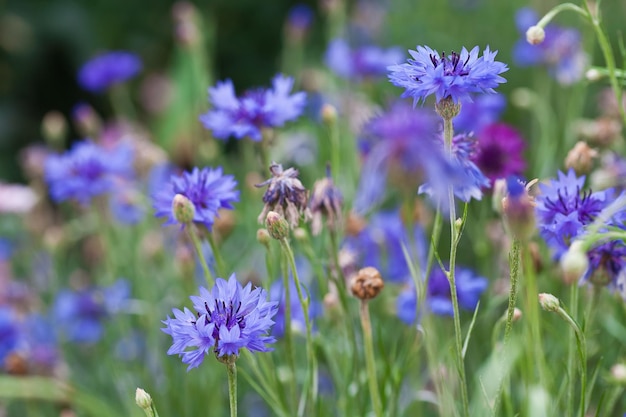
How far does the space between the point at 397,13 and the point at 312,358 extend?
1.53 meters

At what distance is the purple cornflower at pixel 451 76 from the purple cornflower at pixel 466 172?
0.18 feet

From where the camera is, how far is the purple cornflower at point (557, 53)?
124cm

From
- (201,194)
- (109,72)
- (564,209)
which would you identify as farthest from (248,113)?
(109,72)

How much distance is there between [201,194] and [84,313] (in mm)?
590

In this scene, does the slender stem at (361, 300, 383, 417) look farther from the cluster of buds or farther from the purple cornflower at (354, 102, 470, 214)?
the purple cornflower at (354, 102, 470, 214)

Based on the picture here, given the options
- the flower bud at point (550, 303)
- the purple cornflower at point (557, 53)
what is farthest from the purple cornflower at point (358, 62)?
the flower bud at point (550, 303)

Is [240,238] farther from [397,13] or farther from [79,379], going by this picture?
[397,13]

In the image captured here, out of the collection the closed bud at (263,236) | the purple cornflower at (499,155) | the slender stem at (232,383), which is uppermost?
the purple cornflower at (499,155)

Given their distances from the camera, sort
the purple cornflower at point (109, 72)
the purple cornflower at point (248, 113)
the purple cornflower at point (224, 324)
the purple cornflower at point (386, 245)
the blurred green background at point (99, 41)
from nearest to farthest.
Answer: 1. the purple cornflower at point (224, 324)
2. the purple cornflower at point (248, 113)
3. the purple cornflower at point (386, 245)
4. the purple cornflower at point (109, 72)
5. the blurred green background at point (99, 41)

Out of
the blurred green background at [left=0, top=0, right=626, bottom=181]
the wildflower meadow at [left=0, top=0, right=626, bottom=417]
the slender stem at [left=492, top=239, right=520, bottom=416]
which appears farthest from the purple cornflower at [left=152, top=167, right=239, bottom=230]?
the blurred green background at [left=0, top=0, right=626, bottom=181]

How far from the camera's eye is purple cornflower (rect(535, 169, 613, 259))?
2.18 ft

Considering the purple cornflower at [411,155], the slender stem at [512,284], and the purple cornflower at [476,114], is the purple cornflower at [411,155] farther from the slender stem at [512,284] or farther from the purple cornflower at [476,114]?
the purple cornflower at [476,114]

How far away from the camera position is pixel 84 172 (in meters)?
1.12

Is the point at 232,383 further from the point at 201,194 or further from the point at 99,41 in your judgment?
the point at 99,41
